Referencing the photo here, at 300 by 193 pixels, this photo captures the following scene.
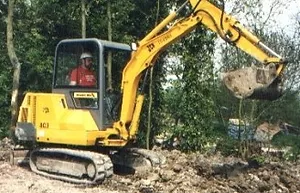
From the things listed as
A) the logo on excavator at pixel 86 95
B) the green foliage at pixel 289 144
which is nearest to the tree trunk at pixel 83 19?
the logo on excavator at pixel 86 95

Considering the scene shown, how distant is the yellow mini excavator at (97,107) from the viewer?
10.4 meters

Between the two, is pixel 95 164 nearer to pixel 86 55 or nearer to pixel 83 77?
pixel 83 77

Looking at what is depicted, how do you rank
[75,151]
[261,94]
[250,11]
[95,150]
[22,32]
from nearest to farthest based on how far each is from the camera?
[261,94], [75,151], [95,150], [250,11], [22,32]

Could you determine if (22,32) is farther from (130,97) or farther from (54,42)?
(130,97)

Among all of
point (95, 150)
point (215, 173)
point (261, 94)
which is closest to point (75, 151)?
point (95, 150)

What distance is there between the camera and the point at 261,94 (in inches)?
387

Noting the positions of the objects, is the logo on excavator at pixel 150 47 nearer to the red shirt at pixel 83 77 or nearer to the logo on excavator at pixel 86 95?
the red shirt at pixel 83 77

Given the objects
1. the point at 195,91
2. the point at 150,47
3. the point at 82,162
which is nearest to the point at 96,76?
the point at 150,47

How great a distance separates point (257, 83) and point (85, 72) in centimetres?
327

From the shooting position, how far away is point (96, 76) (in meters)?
10.8

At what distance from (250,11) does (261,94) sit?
9.39m

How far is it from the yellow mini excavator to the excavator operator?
10cm

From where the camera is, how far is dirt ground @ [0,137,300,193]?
32.3ft

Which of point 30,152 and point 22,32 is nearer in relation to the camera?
point 30,152
